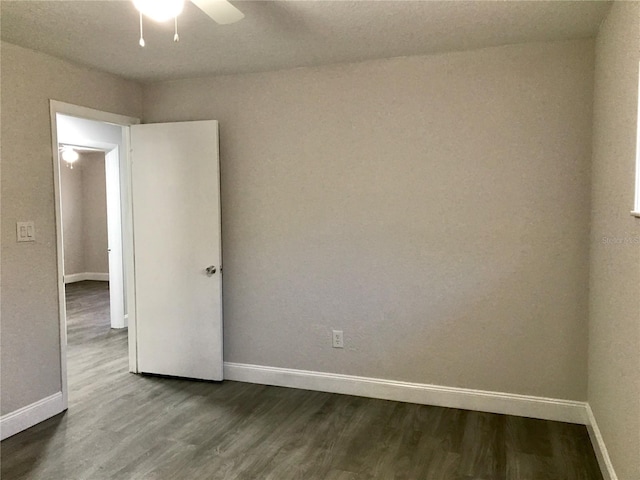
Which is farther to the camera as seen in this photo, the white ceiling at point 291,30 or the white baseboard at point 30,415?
the white baseboard at point 30,415

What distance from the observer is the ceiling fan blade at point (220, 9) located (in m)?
1.86

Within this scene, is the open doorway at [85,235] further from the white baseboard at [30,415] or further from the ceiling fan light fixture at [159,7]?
the ceiling fan light fixture at [159,7]

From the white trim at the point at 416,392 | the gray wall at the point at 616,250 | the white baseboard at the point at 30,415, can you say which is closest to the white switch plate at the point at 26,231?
the white baseboard at the point at 30,415

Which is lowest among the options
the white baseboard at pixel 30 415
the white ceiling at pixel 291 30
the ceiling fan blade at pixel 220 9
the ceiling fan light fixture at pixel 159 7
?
the white baseboard at pixel 30 415

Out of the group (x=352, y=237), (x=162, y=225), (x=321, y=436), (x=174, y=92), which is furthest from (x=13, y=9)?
(x=321, y=436)

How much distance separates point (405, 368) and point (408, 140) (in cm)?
163

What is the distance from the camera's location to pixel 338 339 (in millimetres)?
3635

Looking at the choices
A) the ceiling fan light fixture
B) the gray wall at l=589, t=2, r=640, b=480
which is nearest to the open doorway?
the ceiling fan light fixture

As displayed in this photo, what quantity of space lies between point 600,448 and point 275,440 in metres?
1.80

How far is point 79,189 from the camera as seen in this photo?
927 centimetres

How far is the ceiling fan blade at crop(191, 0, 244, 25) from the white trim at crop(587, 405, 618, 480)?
266 cm

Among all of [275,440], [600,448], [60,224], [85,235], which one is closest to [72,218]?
[85,235]

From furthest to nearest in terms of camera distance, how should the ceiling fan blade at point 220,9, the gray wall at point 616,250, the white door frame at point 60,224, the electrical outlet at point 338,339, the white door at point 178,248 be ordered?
the white door at point 178,248 → the electrical outlet at point 338,339 → the white door frame at point 60,224 → the gray wall at point 616,250 → the ceiling fan blade at point 220,9

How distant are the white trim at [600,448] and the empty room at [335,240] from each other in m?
0.02
